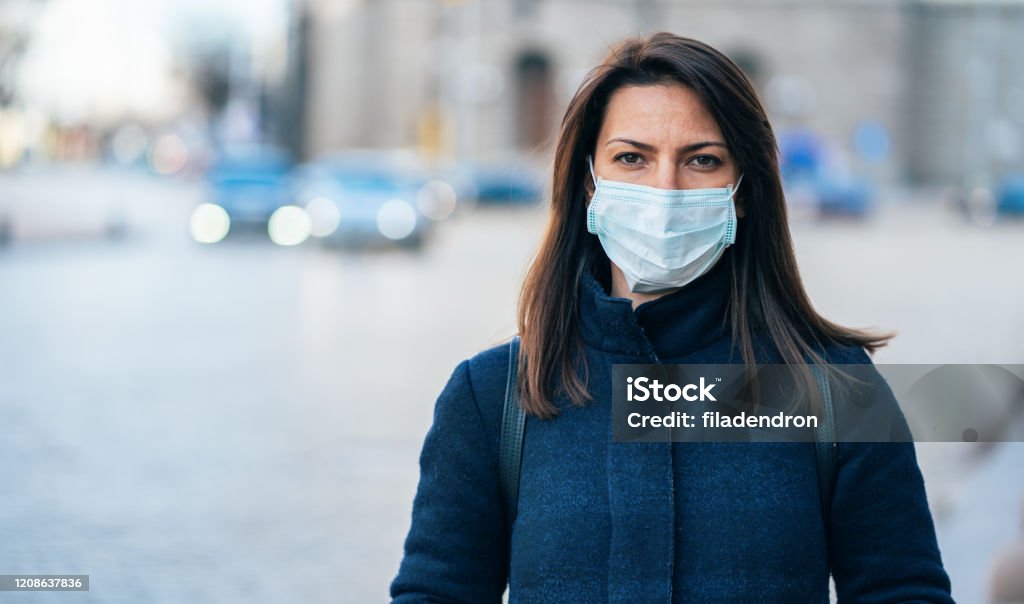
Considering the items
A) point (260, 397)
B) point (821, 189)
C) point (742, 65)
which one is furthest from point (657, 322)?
point (742, 65)

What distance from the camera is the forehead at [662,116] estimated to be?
241 centimetres

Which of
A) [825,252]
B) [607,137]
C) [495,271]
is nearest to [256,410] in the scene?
[607,137]

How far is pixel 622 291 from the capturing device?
259cm

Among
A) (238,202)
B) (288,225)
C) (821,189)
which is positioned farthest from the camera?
(821,189)

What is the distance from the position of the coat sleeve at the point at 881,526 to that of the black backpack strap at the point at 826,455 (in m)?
0.01

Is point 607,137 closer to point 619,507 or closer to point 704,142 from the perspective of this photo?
point 704,142

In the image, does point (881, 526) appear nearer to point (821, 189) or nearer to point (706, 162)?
point (706, 162)

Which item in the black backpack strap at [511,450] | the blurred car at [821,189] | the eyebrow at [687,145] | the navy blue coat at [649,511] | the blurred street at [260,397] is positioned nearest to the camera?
the navy blue coat at [649,511]

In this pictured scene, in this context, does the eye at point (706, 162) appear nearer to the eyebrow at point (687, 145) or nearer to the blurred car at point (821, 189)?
the eyebrow at point (687, 145)

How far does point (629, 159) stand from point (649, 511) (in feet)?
2.08

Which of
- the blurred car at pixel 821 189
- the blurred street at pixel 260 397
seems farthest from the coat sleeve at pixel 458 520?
the blurred car at pixel 821 189

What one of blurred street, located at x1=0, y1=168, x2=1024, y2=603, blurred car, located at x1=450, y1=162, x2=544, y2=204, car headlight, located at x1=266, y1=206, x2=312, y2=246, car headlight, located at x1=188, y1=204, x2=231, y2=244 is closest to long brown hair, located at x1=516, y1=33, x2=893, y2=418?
blurred street, located at x1=0, y1=168, x2=1024, y2=603

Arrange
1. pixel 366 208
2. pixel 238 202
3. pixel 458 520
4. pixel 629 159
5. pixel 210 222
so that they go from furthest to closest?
pixel 238 202 < pixel 210 222 < pixel 366 208 < pixel 629 159 < pixel 458 520

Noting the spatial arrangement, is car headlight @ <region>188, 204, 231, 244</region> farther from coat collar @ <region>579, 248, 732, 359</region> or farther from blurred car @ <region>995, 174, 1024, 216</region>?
coat collar @ <region>579, 248, 732, 359</region>
